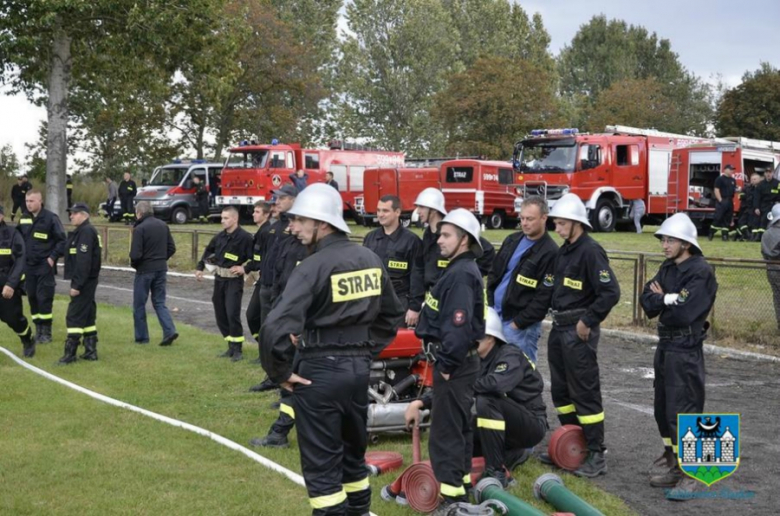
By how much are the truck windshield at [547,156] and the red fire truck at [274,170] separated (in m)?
7.46

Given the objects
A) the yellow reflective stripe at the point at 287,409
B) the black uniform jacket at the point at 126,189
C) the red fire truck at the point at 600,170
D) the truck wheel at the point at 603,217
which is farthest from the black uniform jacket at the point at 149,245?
the black uniform jacket at the point at 126,189

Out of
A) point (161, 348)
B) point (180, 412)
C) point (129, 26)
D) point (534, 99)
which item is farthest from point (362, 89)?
point (180, 412)

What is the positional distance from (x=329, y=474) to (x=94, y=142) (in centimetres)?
4660

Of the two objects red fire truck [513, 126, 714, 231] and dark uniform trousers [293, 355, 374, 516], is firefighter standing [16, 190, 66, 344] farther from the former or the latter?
red fire truck [513, 126, 714, 231]

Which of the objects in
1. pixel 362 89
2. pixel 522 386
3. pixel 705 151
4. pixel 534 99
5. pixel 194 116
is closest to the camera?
pixel 522 386

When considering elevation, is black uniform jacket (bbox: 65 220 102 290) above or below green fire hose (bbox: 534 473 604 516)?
above

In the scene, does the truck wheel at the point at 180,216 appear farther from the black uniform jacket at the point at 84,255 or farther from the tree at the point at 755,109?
the tree at the point at 755,109

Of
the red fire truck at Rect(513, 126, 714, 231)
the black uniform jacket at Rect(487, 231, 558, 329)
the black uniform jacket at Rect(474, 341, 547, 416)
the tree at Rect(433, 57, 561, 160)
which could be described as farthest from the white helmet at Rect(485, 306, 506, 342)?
the tree at Rect(433, 57, 561, 160)

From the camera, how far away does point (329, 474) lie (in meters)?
5.41

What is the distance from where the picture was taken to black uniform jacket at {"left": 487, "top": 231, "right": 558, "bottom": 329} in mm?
7914

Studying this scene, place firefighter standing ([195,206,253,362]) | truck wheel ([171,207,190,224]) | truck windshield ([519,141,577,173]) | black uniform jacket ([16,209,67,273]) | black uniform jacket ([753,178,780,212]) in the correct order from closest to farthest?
firefighter standing ([195,206,253,362]) < black uniform jacket ([16,209,67,273]) < black uniform jacket ([753,178,780,212]) < truck windshield ([519,141,577,173]) < truck wheel ([171,207,190,224])

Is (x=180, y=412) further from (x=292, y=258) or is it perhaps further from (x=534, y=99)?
(x=534, y=99)

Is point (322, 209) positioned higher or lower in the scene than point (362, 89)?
lower

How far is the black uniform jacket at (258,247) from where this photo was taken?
37.2 ft
